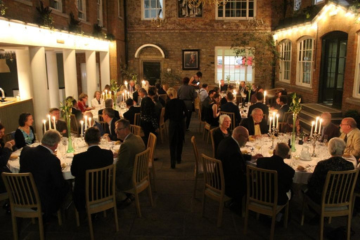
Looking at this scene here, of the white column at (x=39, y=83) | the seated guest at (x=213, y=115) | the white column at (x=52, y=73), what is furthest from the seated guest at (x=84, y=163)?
the white column at (x=52, y=73)

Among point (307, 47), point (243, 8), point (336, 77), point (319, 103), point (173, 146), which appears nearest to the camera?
point (173, 146)

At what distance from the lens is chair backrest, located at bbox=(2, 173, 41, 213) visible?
385 centimetres

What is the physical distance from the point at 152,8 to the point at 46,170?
14117 millimetres

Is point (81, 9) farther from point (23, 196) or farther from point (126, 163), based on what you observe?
point (23, 196)

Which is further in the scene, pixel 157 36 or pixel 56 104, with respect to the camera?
pixel 157 36

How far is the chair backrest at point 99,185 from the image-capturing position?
4035 mm

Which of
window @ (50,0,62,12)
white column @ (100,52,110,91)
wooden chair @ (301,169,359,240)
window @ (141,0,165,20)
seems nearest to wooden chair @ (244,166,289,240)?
wooden chair @ (301,169,359,240)

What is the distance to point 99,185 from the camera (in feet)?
13.9

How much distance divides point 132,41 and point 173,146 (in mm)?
11255

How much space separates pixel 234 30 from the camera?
54.4 ft

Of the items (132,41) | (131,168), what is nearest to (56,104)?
(132,41)

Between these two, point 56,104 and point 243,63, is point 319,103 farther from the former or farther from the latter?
point 56,104

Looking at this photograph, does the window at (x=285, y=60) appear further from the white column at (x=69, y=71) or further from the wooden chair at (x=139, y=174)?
the wooden chair at (x=139, y=174)

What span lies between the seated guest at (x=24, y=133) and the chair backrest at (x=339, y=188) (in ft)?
14.9
